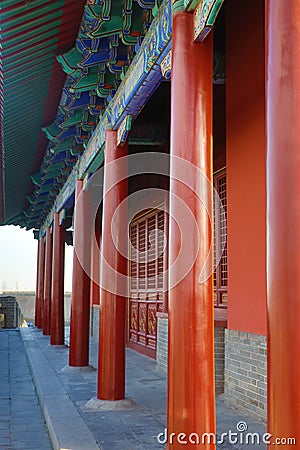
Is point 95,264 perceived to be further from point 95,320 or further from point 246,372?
point 246,372

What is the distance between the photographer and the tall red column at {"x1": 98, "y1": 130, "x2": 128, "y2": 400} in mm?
5859

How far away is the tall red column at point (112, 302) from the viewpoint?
586cm

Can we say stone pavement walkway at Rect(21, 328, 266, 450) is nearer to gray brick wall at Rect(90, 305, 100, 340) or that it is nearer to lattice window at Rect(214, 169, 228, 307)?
lattice window at Rect(214, 169, 228, 307)

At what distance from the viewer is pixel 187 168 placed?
3.73 meters

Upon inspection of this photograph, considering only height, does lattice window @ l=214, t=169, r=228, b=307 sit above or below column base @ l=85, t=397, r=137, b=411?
above

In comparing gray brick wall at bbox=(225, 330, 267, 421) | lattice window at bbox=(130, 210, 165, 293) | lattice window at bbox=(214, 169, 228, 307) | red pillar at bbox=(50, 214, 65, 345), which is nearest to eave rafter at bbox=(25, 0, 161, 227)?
lattice window at bbox=(214, 169, 228, 307)

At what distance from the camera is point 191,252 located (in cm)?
367

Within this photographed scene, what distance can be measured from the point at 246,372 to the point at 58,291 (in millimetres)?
7557

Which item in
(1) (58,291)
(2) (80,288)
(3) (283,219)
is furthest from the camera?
(1) (58,291)

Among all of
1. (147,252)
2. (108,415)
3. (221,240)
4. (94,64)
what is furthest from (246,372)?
(147,252)

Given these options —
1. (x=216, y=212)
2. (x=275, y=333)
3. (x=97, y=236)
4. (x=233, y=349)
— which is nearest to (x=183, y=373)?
(x=275, y=333)

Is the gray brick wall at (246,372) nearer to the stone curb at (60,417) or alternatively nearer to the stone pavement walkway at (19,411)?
the stone curb at (60,417)

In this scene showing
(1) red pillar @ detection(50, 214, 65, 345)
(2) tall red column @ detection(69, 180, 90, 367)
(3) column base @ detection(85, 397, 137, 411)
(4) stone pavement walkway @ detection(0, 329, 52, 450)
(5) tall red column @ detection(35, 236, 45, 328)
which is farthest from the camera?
(5) tall red column @ detection(35, 236, 45, 328)

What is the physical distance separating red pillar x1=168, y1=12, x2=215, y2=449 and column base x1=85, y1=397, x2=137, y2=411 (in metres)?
2.14
